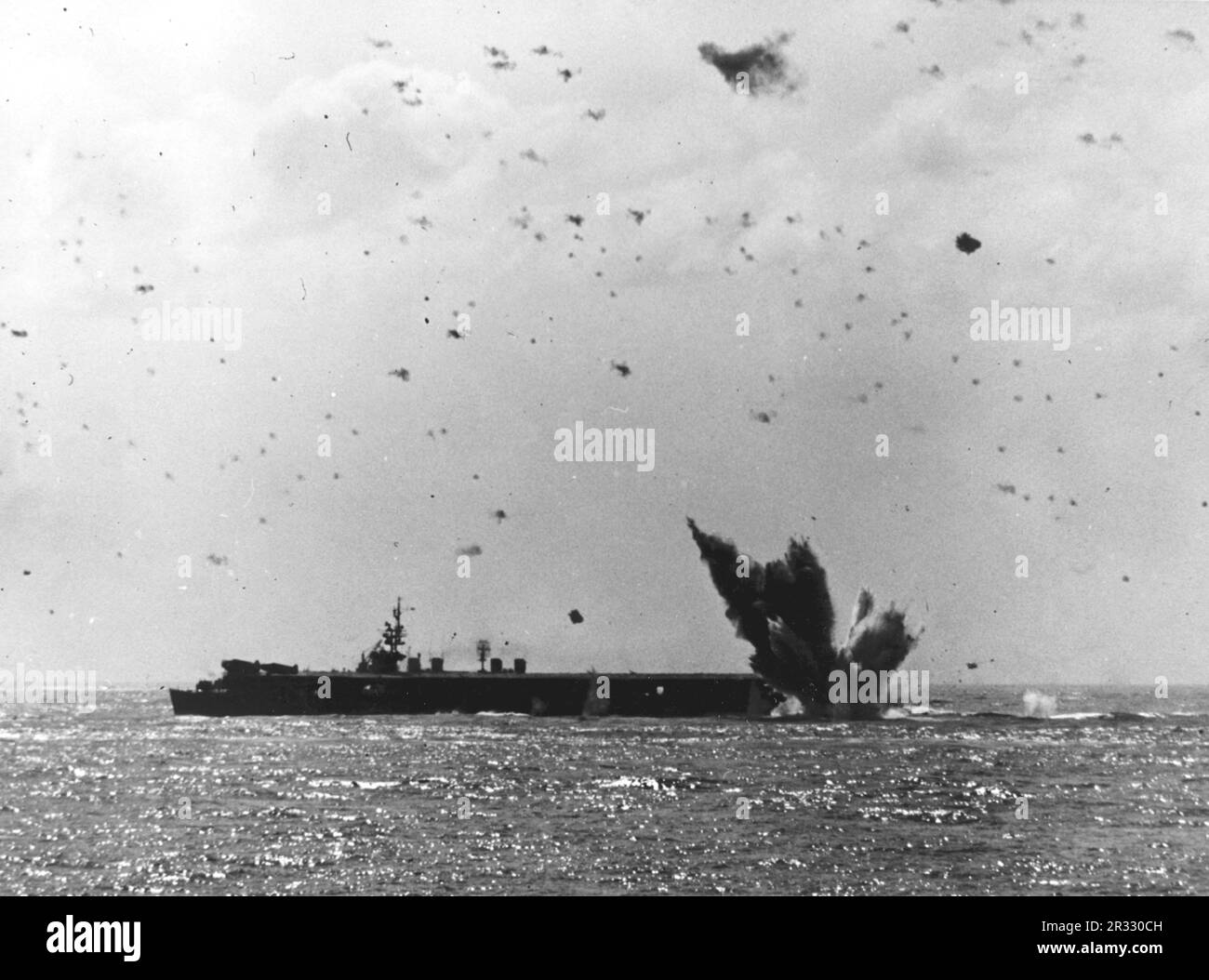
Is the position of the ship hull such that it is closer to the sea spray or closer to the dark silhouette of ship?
the dark silhouette of ship

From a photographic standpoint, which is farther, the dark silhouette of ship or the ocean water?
the dark silhouette of ship

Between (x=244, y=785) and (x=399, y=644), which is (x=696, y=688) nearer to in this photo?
(x=399, y=644)

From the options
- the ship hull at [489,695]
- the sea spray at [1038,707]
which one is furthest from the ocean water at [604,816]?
the sea spray at [1038,707]

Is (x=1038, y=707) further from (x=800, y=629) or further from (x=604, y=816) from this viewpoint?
(x=604, y=816)

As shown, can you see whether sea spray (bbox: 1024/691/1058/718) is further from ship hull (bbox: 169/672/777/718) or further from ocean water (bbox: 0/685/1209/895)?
ocean water (bbox: 0/685/1209/895)

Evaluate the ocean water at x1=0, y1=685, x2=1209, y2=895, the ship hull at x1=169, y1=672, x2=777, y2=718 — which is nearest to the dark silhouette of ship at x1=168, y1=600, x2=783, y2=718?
the ship hull at x1=169, y1=672, x2=777, y2=718

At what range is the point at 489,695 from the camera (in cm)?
9344

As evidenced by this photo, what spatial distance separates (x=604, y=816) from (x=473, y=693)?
53996 millimetres

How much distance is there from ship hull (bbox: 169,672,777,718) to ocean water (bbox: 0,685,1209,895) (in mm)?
17745

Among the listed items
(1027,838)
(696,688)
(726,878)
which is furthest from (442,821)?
(696,688)

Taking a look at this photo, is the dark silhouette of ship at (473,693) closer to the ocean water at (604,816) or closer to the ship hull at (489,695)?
the ship hull at (489,695)

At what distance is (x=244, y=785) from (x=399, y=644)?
49782 millimetres

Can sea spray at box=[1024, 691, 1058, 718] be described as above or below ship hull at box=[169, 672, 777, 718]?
below

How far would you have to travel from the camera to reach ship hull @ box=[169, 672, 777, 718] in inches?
3600
